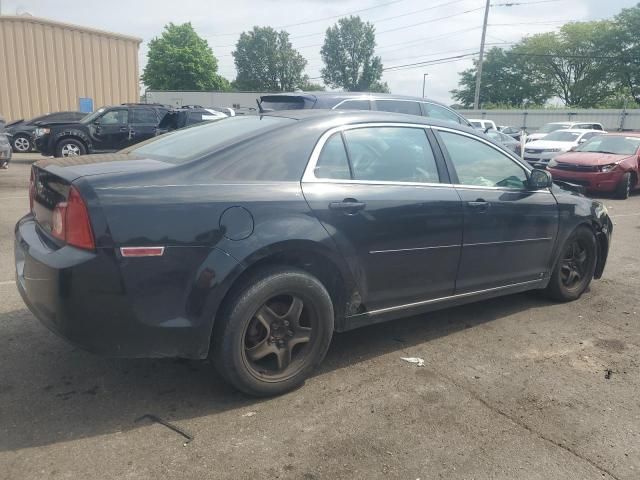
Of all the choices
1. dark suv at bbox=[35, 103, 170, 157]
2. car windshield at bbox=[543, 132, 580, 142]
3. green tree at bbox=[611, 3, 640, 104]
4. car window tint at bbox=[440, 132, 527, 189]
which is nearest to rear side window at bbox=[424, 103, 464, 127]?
car window tint at bbox=[440, 132, 527, 189]

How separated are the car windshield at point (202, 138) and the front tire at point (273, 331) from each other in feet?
2.88

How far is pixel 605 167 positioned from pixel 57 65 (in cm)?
2041

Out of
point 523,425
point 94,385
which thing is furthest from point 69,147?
point 523,425

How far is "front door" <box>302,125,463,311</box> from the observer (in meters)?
3.38

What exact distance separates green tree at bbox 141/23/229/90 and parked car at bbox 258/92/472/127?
6337 cm

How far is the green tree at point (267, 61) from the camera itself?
304 feet

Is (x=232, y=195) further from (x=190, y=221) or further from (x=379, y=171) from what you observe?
(x=379, y=171)

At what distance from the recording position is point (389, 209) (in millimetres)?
3562

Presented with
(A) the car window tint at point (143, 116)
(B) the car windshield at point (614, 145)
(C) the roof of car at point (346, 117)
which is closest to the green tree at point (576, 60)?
(B) the car windshield at point (614, 145)

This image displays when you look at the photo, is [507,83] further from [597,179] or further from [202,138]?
[202,138]

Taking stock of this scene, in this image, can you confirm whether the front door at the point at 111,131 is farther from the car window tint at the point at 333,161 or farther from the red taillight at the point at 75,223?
the red taillight at the point at 75,223

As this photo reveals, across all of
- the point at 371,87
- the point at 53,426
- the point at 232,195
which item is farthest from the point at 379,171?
the point at 371,87

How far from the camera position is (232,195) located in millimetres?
3002

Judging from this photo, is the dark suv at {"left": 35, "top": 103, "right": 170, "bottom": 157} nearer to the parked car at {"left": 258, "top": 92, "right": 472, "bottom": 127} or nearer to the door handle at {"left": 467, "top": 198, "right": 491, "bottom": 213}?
the parked car at {"left": 258, "top": 92, "right": 472, "bottom": 127}
